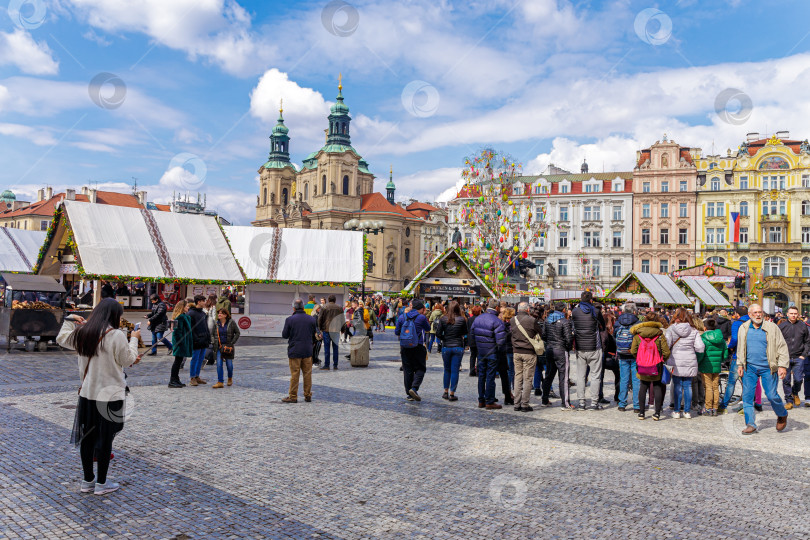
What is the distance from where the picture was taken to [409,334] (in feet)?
36.4

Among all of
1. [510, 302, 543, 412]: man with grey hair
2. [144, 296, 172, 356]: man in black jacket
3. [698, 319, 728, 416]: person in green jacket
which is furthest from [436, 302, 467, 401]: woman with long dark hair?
[144, 296, 172, 356]: man in black jacket

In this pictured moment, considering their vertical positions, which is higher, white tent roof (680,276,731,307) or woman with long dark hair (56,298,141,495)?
white tent roof (680,276,731,307)

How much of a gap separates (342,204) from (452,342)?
8488 centimetres

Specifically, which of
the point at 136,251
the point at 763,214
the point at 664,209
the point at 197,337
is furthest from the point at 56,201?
the point at 197,337

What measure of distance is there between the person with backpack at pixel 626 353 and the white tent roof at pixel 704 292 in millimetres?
18385

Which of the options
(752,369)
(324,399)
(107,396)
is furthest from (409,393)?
(107,396)

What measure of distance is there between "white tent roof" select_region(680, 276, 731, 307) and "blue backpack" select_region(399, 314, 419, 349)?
20.3 metres

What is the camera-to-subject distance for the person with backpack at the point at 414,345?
11078 millimetres

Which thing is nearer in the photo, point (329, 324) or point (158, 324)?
point (329, 324)

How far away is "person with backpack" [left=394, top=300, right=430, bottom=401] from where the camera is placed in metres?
11.1

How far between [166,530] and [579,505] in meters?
3.48

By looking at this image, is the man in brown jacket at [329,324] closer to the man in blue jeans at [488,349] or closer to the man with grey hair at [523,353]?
the man in blue jeans at [488,349]

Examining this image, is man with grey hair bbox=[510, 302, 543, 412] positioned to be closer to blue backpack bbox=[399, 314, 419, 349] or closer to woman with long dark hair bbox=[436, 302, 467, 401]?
woman with long dark hair bbox=[436, 302, 467, 401]

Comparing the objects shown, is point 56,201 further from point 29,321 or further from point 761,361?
point 761,361
